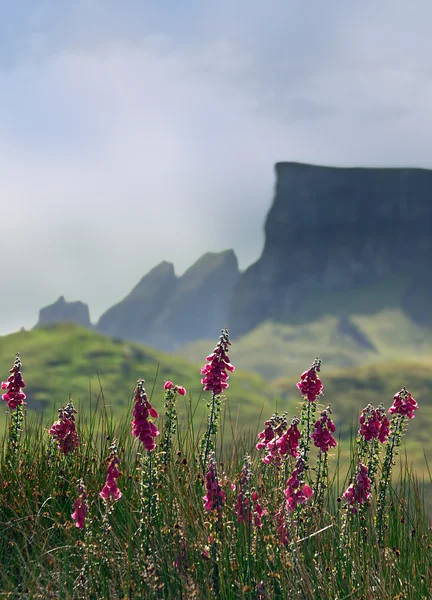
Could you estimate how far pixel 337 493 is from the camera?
698 centimetres

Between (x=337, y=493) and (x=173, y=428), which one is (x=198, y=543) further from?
(x=337, y=493)

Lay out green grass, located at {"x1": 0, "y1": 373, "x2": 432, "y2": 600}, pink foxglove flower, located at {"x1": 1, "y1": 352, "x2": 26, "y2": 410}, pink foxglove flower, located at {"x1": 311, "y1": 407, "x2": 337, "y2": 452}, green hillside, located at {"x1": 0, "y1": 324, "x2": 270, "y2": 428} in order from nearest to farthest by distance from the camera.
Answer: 1. green grass, located at {"x1": 0, "y1": 373, "x2": 432, "y2": 600}
2. pink foxglove flower, located at {"x1": 311, "y1": 407, "x2": 337, "y2": 452}
3. pink foxglove flower, located at {"x1": 1, "y1": 352, "x2": 26, "y2": 410}
4. green hillside, located at {"x1": 0, "y1": 324, "x2": 270, "y2": 428}

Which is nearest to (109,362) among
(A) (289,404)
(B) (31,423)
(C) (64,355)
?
(C) (64,355)

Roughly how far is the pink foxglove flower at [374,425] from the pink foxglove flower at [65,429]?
2.51 m

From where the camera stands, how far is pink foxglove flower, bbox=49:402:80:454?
21.8ft

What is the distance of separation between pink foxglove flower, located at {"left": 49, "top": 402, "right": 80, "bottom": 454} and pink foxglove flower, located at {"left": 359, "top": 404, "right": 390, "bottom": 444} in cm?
251

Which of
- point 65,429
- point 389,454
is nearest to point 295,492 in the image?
point 389,454

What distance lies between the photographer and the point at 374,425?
251 inches

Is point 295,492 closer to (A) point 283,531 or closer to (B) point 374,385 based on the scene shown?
(A) point 283,531

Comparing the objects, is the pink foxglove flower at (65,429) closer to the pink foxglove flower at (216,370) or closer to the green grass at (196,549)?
the green grass at (196,549)

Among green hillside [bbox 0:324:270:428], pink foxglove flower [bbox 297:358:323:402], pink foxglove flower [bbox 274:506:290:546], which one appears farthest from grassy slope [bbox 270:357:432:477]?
pink foxglove flower [bbox 274:506:290:546]

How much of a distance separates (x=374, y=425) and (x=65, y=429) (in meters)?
2.69

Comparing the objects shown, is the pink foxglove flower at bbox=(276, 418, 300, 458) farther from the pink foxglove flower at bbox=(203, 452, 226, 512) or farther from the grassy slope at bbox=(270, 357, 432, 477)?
the grassy slope at bbox=(270, 357, 432, 477)

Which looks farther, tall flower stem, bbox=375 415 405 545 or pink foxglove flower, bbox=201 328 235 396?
tall flower stem, bbox=375 415 405 545
